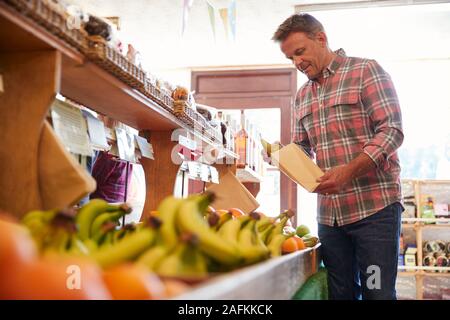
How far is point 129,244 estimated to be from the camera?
80 centimetres

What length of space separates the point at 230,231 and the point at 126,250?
0.34 m

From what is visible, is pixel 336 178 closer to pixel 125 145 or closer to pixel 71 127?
pixel 125 145

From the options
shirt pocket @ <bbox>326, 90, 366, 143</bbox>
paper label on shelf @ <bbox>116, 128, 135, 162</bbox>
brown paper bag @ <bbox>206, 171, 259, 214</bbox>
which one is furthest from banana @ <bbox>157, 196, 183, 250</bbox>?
brown paper bag @ <bbox>206, 171, 259, 214</bbox>

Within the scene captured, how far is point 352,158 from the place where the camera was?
1.98 m

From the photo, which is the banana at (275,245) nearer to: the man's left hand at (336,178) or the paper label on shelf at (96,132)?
the man's left hand at (336,178)

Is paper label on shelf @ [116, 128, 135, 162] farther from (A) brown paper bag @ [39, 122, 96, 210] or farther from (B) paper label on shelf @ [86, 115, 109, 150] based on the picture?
(A) brown paper bag @ [39, 122, 96, 210]

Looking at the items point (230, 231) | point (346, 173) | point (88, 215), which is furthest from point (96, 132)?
point (346, 173)

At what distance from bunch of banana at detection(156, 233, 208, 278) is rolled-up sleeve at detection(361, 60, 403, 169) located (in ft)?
4.11

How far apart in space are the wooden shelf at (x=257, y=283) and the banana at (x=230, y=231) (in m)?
0.12

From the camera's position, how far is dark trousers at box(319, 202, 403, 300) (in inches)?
73.2

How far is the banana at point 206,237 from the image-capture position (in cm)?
83

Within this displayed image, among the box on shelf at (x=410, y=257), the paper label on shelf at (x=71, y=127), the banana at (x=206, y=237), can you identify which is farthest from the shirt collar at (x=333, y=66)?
the box on shelf at (x=410, y=257)
